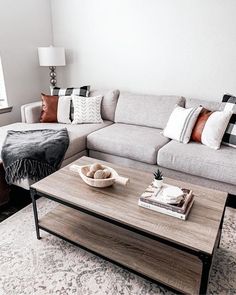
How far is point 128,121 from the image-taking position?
301 cm

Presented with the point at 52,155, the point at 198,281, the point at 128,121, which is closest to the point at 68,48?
the point at 128,121

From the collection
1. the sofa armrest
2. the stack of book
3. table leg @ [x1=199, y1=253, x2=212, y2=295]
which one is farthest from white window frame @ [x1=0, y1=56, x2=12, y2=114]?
table leg @ [x1=199, y1=253, x2=212, y2=295]

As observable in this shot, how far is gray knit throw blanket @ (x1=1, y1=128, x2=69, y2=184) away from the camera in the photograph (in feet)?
6.93

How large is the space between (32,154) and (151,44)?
6.34 ft

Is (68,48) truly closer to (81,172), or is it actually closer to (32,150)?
(32,150)

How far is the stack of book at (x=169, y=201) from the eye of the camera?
4.39 feet

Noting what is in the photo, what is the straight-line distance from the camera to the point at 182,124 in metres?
2.42

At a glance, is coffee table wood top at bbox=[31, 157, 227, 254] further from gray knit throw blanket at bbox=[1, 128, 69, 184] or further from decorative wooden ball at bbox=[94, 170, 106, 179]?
gray knit throw blanket at bbox=[1, 128, 69, 184]

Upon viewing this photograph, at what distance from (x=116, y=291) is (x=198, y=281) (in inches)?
18.2

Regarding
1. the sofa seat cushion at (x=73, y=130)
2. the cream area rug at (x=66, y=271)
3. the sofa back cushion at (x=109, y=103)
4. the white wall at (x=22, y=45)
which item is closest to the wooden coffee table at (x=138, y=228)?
the cream area rug at (x=66, y=271)

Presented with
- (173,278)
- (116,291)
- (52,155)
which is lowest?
(116,291)

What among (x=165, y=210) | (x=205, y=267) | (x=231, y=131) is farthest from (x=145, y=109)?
(x=205, y=267)

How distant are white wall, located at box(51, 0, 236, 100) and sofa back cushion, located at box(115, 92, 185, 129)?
29 centimetres

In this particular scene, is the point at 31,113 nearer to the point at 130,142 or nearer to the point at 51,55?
the point at 51,55
